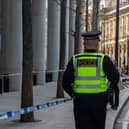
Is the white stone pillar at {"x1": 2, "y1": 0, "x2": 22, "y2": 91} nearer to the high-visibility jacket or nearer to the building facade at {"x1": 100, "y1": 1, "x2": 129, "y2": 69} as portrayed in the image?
the high-visibility jacket

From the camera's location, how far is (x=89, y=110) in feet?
25.1

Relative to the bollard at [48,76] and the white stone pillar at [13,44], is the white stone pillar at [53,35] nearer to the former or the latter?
the bollard at [48,76]

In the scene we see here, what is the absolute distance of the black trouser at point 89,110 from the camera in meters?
7.66

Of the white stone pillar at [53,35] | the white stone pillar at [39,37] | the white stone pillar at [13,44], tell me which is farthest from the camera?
the white stone pillar at [53,35]

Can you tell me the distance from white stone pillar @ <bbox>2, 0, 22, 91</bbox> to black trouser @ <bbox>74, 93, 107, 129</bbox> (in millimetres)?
21107

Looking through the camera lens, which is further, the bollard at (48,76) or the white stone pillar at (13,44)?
the bollard at (48,76)

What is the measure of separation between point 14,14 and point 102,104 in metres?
21.9

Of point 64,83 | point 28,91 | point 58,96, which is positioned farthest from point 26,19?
point 58,96

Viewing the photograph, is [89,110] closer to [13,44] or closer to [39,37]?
[13,44]

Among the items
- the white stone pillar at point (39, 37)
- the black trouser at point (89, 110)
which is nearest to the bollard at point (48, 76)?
the white stone pillar at point (39, 37)

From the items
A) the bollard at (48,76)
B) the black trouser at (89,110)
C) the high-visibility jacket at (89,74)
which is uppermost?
the high-visibility jacket at (89,74)

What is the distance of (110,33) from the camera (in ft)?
430

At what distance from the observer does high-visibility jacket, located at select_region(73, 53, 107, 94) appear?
777 cm

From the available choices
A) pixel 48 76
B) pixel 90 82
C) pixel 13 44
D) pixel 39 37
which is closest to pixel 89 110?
pixel 90 82
